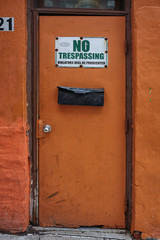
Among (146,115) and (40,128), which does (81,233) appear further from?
(146,115)

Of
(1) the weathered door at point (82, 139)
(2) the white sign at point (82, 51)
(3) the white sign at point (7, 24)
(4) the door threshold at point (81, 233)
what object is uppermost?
(3) the white sign at point (7, 24)

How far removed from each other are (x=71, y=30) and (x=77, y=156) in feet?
4.76

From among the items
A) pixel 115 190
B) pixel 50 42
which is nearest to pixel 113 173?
pixel 115 190

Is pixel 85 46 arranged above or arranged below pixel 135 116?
above

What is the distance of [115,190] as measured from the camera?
2609 mm

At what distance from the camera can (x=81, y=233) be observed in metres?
2.54

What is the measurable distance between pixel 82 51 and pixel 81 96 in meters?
0.52

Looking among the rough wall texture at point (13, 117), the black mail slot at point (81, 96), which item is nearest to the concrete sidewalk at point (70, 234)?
the rough wall texture at point (13, 117)

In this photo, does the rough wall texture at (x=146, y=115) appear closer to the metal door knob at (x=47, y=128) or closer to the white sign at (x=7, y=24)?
the metal door knob at (x=47, y=128)

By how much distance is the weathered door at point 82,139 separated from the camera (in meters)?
2.56

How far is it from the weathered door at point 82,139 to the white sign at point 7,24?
32cm

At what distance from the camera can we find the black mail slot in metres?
2.52

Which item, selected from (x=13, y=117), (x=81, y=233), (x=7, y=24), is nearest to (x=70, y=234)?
(x=81, y=233)

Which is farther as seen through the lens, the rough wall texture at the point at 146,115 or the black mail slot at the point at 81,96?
the black mail slot at the point at 81,96
